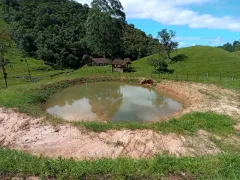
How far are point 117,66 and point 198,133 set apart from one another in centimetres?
3126

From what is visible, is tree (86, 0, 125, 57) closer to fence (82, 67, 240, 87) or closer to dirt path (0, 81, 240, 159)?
fence (82, 67, 240, 87)

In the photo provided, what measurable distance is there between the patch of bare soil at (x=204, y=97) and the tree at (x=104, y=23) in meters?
24.0

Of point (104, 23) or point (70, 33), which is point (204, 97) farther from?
point (70, 33)

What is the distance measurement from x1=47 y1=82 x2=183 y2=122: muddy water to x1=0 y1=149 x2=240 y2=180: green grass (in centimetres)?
915

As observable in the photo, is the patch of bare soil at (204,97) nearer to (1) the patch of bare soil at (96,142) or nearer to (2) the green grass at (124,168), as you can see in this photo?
(1) the patch of bare soil at (96,142)

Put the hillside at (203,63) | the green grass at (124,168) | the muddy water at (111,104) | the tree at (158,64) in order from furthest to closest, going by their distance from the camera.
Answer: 1. the hillside at (203,63)
2. the tree at (158,64)
3. the muddy water at (111,104)
4. the green grass at (124,168)

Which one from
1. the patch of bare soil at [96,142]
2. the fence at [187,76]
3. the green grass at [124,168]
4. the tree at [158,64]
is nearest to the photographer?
the green grass at [124,168]

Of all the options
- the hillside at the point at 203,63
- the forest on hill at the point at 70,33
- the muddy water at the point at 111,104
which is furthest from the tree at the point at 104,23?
the muddy water at the point at 111,104

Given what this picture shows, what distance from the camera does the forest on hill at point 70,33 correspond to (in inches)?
2092

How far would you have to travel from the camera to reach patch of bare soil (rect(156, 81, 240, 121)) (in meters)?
20.2

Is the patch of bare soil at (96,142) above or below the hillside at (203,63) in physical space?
below

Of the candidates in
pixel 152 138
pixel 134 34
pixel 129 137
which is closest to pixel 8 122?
pixel 129 137

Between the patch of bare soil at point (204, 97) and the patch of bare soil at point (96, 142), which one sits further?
the patch of bare soil at point (204, 97)

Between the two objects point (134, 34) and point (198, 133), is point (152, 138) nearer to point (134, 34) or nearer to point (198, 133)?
point (198, 133)
